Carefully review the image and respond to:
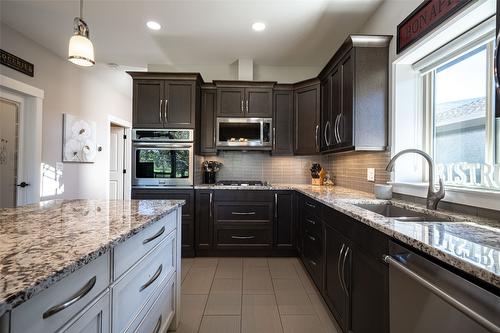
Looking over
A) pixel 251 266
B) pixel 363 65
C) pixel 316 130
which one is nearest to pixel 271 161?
pixel 316 130

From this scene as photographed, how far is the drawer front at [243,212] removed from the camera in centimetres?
318

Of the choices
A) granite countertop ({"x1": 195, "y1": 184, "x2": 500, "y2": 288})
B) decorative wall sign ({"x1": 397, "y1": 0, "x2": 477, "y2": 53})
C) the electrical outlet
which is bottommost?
granite countertop ({"x1": 195, "y1": 184, "x2": 500, "y2": 288})

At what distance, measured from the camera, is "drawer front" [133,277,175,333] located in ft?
4.02

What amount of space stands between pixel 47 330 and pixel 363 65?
8.51ft

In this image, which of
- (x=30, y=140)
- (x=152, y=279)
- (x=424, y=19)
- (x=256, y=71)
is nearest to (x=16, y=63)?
(x=30, y=140)

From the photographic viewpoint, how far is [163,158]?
3.20 m

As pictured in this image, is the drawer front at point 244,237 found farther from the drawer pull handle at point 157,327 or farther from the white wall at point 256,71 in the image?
the white wall at point 256,71

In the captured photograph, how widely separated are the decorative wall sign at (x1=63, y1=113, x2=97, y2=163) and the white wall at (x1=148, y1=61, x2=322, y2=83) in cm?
152

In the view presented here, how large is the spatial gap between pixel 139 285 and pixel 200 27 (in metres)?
2.73

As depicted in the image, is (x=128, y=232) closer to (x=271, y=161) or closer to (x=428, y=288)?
(x=428, y=288)

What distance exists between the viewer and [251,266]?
292cm

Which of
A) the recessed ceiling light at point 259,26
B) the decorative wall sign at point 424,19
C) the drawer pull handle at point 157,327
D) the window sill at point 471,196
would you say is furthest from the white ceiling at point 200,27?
the drawer pull handle at point 157,327

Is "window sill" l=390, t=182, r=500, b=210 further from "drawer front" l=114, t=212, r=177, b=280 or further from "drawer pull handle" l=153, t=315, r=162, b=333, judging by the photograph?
"drawer pull handle" l=153, t=315, r=162, b=333

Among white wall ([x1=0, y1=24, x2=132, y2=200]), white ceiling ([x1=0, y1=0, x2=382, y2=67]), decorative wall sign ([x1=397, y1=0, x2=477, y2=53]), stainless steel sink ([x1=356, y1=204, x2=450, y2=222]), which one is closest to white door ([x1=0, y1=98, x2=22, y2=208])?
white wall ([x1=0, y1=24, x2=132, y2=200])
